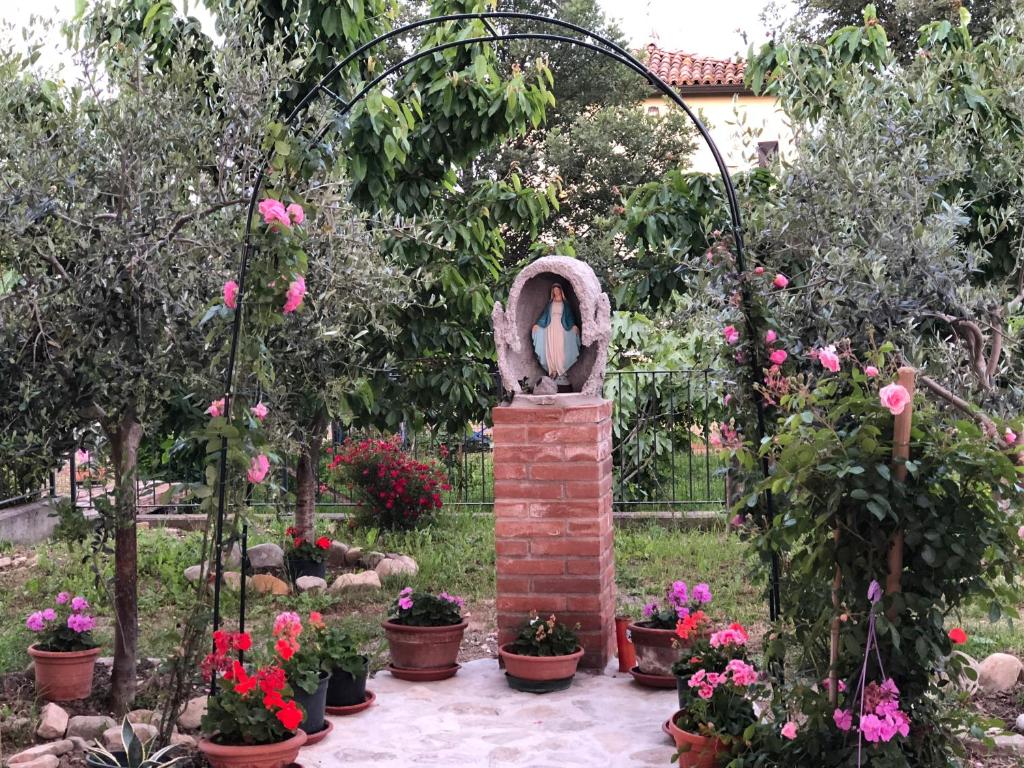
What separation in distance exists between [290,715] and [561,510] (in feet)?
6.64

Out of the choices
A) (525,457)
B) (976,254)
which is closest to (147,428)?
(525,457)

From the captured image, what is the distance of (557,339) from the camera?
18.7 ft

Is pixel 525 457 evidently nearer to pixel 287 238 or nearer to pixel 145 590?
pixel 287 238

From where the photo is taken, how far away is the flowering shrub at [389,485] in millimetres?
9070

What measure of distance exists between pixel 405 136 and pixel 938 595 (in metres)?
4.43

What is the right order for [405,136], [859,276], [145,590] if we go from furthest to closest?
[145,590], [405,136], [859,276]

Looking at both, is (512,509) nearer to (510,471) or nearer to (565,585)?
(510,471)

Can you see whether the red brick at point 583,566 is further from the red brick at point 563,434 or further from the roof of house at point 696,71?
the roof of house at point 696,71

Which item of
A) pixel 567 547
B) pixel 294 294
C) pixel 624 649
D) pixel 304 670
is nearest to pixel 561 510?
pixel 567 547

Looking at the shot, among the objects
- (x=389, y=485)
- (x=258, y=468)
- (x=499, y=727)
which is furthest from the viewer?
(x=389, y=485)

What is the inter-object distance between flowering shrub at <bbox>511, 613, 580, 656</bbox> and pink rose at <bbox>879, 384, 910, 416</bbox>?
Answer: 261cm

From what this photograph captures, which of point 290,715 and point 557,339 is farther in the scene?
point 557,339

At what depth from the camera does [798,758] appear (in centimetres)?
343

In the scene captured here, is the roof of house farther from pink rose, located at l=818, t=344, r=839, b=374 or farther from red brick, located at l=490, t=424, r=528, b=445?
pink rose, located at l=818, t=344, r=839, b=374
